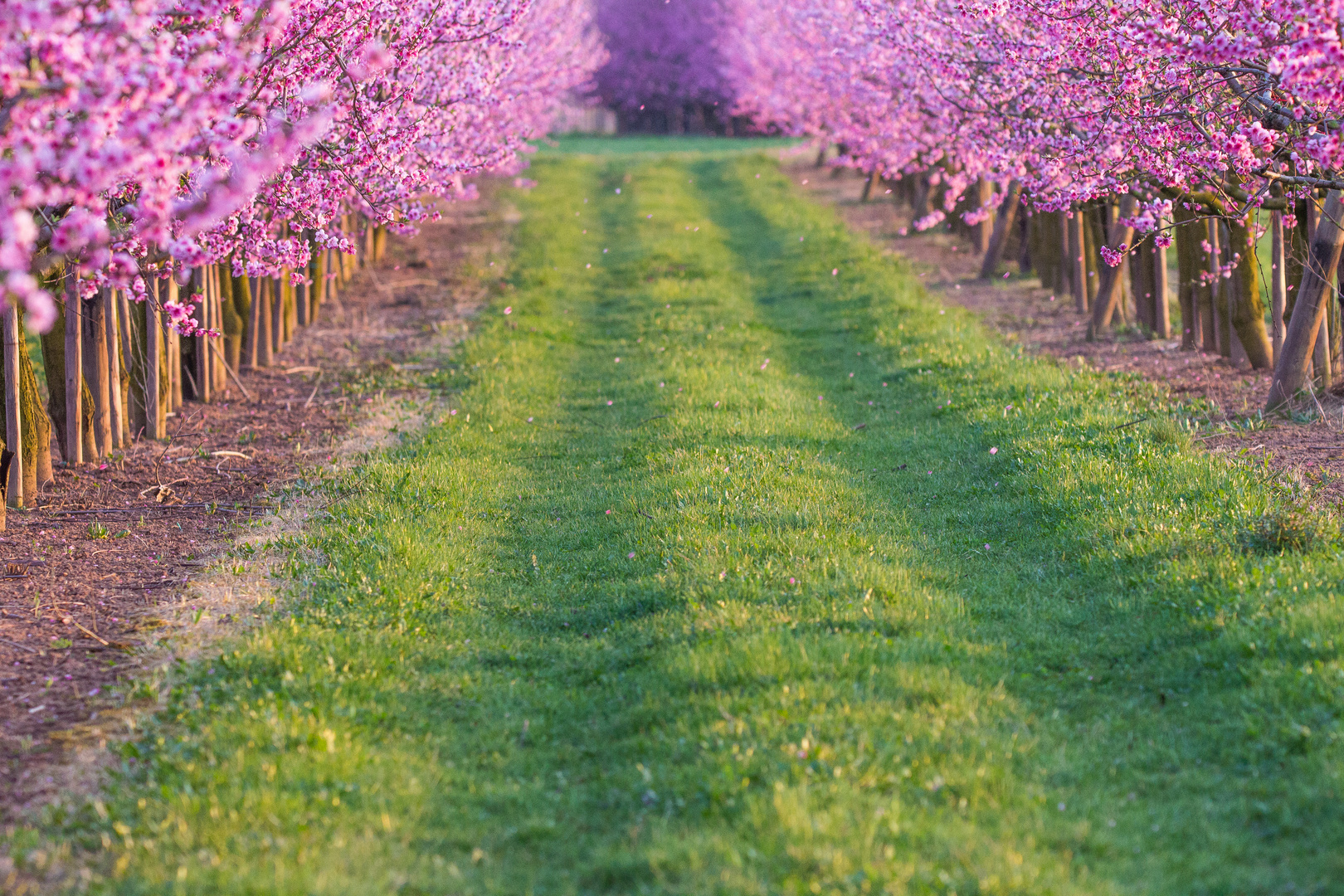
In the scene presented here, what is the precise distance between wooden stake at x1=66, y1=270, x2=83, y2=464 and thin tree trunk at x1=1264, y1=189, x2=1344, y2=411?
38.5 feet

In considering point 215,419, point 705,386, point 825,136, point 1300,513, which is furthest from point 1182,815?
point 825,136

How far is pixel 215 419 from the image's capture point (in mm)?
13148

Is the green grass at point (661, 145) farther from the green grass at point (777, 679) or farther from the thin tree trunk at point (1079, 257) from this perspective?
the green grass at point (777, 679)

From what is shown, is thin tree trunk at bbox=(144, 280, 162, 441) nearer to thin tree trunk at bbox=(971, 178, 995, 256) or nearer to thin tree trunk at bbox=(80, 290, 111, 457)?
thin tree trunk at bbox=(80, 290, 111, 457)

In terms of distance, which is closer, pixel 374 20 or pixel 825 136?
pixel 374 20

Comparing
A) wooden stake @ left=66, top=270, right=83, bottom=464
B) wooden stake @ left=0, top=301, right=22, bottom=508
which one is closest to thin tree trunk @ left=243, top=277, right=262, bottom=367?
wooden stake @ left=66, top=270, right=83, bottom=464

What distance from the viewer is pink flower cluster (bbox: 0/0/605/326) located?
4.63m

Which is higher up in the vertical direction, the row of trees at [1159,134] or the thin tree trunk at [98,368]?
the row of trees at [1159,134]

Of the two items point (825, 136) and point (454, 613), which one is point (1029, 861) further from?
point (825, 136)

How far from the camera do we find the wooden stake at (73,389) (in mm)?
10602

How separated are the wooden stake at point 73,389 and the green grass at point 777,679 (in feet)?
10.1

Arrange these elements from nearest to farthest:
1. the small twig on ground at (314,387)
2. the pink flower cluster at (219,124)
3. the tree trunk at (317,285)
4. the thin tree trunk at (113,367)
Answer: the pink flower cluster at (219,124) → the thin tree trunk at (113,367) → the small twig on ground at (314,387) → the tree trunk at (317,285)

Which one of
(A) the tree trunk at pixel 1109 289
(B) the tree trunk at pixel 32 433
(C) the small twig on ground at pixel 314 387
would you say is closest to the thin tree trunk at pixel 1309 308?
(A) the tree trunk at pixel 1109 289

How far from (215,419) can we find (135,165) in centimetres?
902
